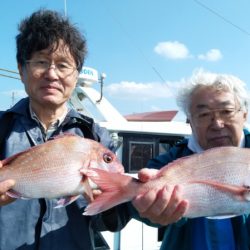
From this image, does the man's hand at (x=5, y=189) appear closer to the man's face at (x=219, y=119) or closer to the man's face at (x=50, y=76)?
the man's face at (x=50, y=76)

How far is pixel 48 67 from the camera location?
9.32 feet

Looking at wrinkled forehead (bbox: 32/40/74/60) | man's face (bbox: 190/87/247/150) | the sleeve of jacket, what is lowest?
the sleeve of jacket

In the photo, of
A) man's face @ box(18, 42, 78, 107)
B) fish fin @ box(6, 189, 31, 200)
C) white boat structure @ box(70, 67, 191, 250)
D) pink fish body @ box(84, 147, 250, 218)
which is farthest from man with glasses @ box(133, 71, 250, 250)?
white boat structure @ box(70, 67, 191, 250)

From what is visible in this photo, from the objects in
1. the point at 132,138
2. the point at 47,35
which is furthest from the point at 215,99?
the point at 132,138

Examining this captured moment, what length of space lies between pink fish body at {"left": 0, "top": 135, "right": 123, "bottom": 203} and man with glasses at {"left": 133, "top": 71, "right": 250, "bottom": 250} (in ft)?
1.67

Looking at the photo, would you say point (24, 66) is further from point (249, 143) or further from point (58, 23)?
point (249, 143)

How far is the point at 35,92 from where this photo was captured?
111 inches

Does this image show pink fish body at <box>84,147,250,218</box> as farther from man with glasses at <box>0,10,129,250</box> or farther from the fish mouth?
man with glasses at <box>0,10,129,250</box>

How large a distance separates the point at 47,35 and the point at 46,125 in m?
0.70

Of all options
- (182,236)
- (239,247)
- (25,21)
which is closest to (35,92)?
(25,21)

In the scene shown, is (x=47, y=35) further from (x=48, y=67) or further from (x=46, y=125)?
(x=46, y=125)

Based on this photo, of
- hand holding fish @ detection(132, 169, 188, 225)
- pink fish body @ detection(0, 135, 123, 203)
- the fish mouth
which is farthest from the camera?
the fish mouth

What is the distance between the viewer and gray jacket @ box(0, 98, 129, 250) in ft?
8.75

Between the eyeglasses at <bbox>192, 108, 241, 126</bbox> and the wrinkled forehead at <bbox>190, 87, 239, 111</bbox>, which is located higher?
the wrinkled forehead at <bbox>190, 87, 239, 111</bbox>
